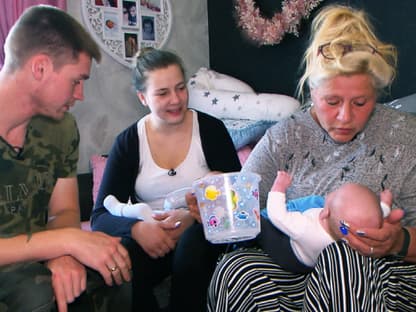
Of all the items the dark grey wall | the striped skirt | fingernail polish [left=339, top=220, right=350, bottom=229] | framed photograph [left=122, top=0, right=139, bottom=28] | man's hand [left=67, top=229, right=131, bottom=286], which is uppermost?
framed photograph [left=122, top=0, right=139, bottom=28]

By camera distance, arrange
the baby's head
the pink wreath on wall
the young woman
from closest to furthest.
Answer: the baby's head
the young woman
the pink wreath on wall

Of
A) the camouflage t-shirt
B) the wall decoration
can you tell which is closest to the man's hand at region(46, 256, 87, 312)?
the camouflage t-shirt

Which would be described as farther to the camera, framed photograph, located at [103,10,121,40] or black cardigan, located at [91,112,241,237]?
framed photograph, located at [103,10,121,40]

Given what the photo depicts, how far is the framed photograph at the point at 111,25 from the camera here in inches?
119

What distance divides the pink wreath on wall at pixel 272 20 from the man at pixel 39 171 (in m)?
1.77

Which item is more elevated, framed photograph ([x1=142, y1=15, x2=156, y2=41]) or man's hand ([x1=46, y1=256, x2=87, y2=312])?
framed photograph ([x1=142, y1=15, x2=156, y2=41])

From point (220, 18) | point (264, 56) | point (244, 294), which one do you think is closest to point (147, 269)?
point (244, 294)

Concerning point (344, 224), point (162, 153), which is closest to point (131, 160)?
point (162, 153)

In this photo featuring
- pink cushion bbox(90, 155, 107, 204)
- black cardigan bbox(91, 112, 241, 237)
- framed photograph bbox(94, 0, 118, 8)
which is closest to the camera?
black cardigan bbox(91, 112, 241, 237)

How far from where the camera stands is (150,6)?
3.25 meters

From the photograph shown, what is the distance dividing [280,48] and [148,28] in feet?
2.93

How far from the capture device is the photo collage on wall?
10.00ft

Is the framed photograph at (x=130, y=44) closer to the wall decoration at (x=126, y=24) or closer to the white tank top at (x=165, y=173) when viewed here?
the wall decoration at (x=126, y=24)

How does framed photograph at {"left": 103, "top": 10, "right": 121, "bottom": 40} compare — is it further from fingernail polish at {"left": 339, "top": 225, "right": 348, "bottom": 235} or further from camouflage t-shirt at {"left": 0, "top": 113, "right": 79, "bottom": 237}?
fingernail polish at {"left": 339, "top": 225, "right": 348, "bottom": 235}
